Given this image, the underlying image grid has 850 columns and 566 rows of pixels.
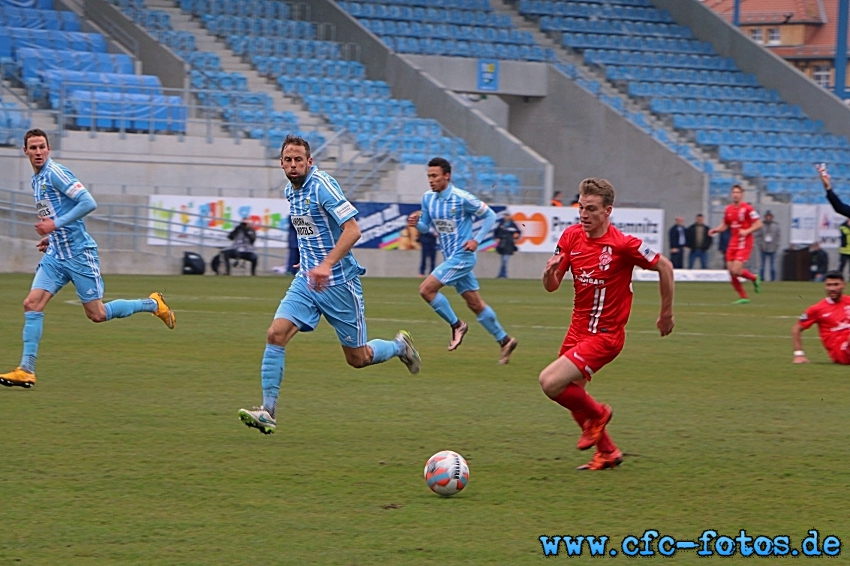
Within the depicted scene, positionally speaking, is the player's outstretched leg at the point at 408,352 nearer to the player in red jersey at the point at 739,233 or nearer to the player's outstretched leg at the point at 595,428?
the player's outstretched leg at the point at 595,428

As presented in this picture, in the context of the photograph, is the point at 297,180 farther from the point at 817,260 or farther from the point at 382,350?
the point at 817,260

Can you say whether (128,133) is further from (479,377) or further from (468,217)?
(479,377)

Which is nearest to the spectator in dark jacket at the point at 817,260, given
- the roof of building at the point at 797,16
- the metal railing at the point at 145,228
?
the metal railing at the point at 145,228

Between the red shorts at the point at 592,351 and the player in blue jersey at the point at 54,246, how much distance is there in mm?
4555

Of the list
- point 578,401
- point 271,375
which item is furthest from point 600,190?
point 271,375

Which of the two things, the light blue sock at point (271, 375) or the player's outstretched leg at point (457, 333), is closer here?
the light blue sock at point (271, 375)

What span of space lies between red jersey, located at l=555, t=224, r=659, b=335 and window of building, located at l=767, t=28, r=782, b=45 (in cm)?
8950

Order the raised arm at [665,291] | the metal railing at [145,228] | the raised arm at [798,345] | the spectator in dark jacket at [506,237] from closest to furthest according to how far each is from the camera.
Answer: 1. the raised arm at [665,291]
2. the raised arm at [798,345]
3. the metal railing at [145,228]
4. the spectator in dark jacket at [506,237]

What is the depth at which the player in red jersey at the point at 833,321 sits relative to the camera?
494 inches

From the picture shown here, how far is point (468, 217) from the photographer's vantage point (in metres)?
13.6

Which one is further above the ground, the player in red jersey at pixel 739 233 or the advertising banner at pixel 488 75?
the advertising banner at pixel 488 75

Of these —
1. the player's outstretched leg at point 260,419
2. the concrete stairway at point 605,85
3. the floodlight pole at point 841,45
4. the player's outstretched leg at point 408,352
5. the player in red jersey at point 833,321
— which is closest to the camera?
the player's outstretched leg at point 260,419

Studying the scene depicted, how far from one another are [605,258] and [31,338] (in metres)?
5.04

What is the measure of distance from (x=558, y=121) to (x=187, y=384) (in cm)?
3172
